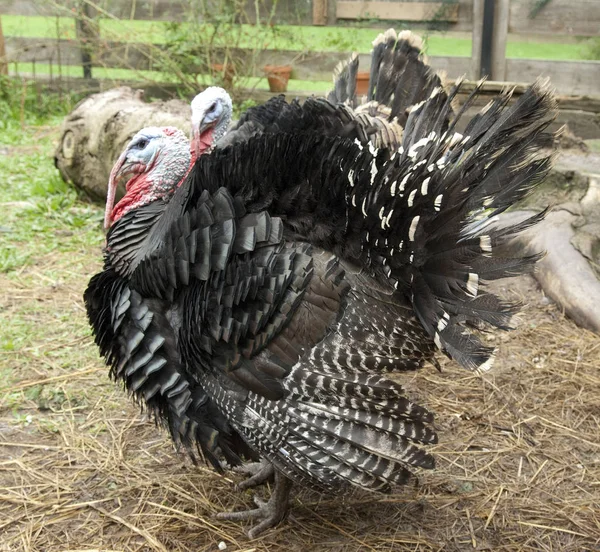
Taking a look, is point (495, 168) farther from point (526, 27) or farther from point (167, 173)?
point (526, 27)

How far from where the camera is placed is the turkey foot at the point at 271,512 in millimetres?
3342

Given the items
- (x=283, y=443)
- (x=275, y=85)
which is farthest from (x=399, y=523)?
(x=275, y=85)

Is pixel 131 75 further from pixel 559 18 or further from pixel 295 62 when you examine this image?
pixel 559 18

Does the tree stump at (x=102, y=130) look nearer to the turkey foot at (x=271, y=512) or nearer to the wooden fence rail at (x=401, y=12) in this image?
the wooden fence rail at (x=401, y=12)

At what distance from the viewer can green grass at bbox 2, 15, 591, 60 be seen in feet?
26.3

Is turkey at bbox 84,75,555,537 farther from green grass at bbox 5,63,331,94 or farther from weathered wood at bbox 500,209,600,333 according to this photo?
green grass at bbox 5,63,331,94

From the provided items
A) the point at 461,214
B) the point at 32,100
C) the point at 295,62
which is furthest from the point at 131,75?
the point at 461,214

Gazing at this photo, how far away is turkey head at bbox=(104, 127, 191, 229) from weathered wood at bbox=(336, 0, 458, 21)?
5602 millimetres

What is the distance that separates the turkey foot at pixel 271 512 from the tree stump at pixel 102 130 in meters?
4.04

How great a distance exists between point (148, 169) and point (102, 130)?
3.53 m

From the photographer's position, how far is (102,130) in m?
6.89

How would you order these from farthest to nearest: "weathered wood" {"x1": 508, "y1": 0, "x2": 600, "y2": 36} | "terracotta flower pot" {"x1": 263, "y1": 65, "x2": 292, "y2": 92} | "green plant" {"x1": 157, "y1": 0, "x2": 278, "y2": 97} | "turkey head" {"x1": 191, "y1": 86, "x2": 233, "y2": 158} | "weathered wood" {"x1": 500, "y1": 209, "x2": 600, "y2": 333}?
"terracotta flower pot" {"x1": 263, "y1": 65, "x2": 292, "y2": 92} < "green plant" {"x1": 157, "y1": 0, "x2": 278, "y2": 97} < "weathered wood" {"x1": 508, "y1": 0, "x2": 600, "y2": 36} < "weathered wood" {"x1": 500, "y1": 209, "x2": 600, "y2": 333} < "turkey head" {"x1": 191, "y1": 86, "x2": 233, "y2": 158}

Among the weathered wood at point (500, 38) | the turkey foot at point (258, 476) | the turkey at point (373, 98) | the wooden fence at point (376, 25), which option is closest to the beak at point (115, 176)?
the turkey at point (373, 98)

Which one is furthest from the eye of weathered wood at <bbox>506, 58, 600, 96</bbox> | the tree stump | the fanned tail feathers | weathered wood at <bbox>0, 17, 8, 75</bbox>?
weathered wood at <bbox>0, 17, 8, 75</bbox>
